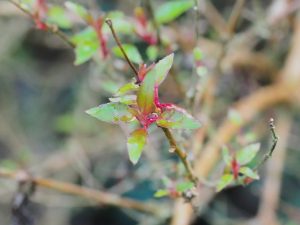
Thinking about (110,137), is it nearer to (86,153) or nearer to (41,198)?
(86,153)

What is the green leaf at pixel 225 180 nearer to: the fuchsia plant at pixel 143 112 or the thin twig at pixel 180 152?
the thin twig at pixel 180 152

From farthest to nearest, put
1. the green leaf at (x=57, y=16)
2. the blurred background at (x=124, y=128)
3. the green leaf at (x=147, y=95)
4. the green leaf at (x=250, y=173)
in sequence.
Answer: the blurred background at (x=124, y=128) → the green leaf at (x=57, y=16) → the green leaf at (x=250, y=173) → the green leaf at (x=147, y=95)

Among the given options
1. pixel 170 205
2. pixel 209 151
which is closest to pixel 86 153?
pixel 170 205

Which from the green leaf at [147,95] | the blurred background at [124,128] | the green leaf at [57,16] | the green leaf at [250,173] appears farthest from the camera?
the blurred background at [124,128]

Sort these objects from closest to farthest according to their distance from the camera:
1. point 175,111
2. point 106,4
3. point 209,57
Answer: point 175,111, point 209,57, point 106,4

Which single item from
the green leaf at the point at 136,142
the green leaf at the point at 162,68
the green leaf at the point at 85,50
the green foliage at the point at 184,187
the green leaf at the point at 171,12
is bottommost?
the green leaf at the point at 136,142

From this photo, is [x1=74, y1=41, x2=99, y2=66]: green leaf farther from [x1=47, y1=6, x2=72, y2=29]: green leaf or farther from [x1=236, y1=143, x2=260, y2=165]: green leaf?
[x1=236, y1=143, x2=260, y2=165]: green leaf

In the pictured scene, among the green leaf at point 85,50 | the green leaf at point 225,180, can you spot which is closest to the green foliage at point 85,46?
the green leaf at point 85,50
